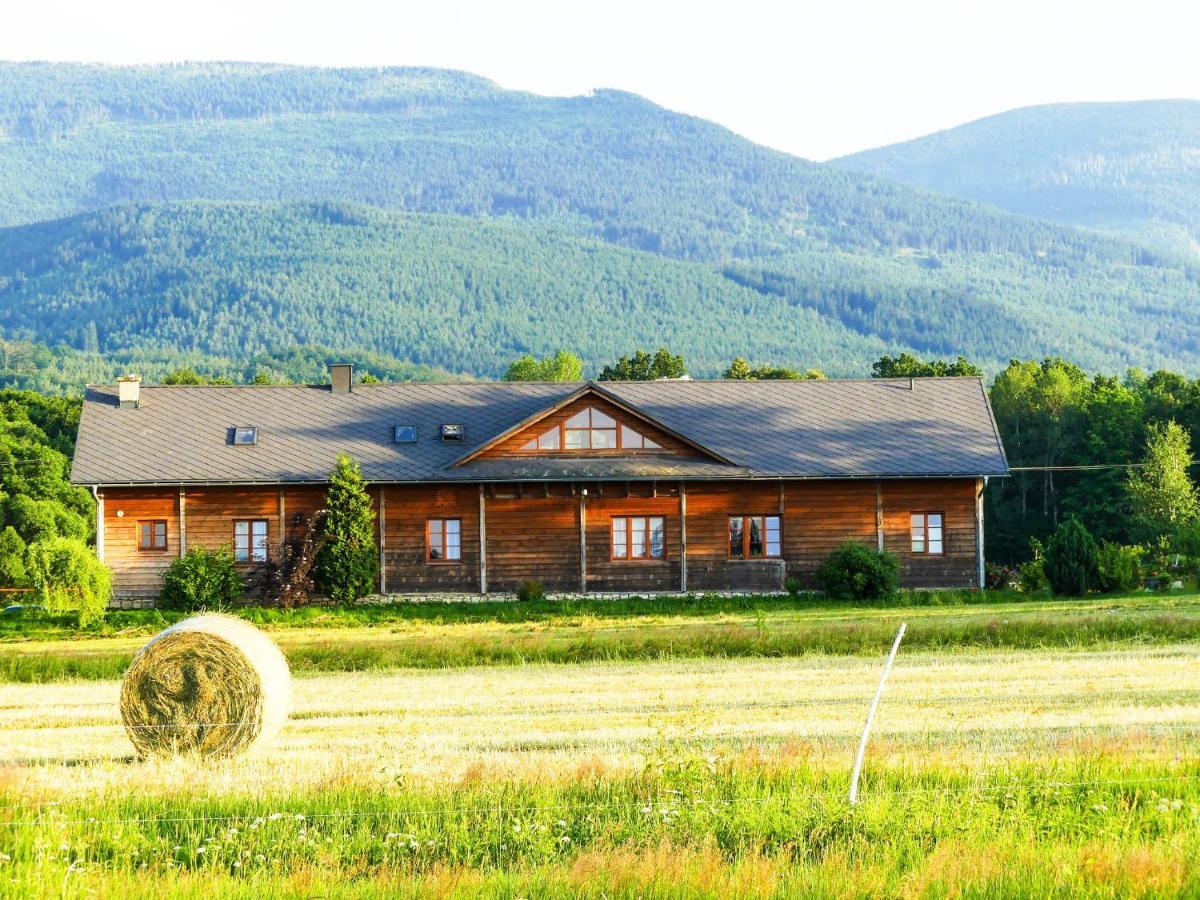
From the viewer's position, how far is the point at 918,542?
39.0 meters

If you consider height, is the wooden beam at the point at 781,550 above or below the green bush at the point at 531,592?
above

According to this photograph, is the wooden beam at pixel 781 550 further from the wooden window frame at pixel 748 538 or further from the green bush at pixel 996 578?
the green bush at pixel 996 578

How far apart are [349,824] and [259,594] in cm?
2524

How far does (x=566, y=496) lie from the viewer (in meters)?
38.4

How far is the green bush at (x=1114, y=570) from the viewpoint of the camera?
35719 millimetres

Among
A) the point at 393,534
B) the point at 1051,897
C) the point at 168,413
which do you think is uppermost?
the point at 168,413

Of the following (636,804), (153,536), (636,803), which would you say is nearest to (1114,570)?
(153,536)

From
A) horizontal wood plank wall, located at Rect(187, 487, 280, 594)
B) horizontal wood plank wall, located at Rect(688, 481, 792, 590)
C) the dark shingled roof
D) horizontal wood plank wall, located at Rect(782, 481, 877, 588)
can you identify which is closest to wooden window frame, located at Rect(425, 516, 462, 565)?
the dark shingled roof

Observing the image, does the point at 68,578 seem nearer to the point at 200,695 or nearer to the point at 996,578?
the point at 200,695

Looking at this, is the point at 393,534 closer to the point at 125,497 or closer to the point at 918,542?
the point at 125,497

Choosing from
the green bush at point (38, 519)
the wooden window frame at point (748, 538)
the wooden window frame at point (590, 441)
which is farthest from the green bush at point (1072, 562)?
the green bush at point (38, 519)

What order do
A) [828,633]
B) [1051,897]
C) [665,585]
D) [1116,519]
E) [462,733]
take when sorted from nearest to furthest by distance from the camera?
[1051,897]
[462,733]
[828,633]
[665,585]
[1116,519]

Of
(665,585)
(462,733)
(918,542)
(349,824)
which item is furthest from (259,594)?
(349,824)

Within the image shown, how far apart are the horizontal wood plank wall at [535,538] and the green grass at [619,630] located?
175 cm
